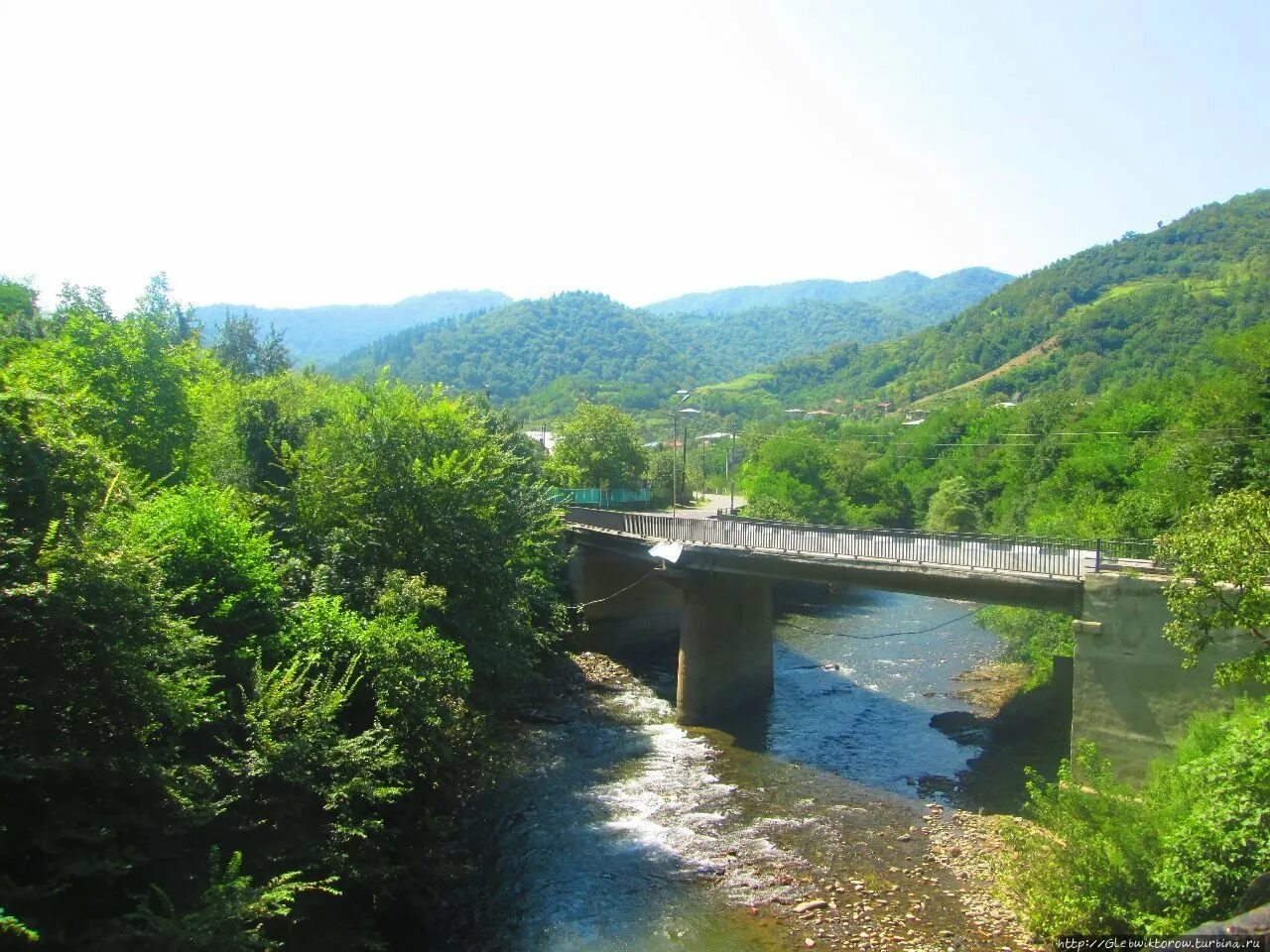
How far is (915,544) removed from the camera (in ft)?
90.4

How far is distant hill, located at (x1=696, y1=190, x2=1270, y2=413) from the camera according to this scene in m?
122

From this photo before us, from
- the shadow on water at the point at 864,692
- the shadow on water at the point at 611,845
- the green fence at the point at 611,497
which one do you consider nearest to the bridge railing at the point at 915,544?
the shadow on water at the point at 864,692

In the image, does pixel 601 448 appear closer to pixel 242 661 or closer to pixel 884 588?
pixel 884 588

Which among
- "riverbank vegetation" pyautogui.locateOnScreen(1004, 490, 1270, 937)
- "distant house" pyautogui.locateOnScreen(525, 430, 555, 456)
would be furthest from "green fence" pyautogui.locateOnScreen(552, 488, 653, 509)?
"riverbank vegetation" pyautogui.locateOnScreen(1004, 490, 1270, 937)

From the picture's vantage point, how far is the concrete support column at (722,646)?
33.1 meters

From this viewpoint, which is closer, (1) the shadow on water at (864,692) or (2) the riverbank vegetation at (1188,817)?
(2) the riverbank vegetation at (1188,817)

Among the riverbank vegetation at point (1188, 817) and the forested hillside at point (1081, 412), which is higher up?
the forested hillside at point (1081, 412)

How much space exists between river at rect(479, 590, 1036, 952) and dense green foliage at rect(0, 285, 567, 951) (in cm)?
232

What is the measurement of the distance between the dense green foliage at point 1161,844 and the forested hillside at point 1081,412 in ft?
59.4

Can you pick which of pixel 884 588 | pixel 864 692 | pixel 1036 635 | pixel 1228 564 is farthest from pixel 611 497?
pixel 1228 564

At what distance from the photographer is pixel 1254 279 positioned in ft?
429

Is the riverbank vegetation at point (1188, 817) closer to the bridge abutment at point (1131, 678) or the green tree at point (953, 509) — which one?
the bridge abutment at point (1131, 678)

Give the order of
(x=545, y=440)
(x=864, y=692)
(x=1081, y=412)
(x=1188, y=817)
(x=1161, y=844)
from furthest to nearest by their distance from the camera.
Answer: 1. (x=545, y=440)
2. (x=1081, y=412)
3. (x=864, y=692)
4. (x=1161, y=844)
5. (x=1188, y=817)

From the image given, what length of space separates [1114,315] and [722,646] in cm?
13432
